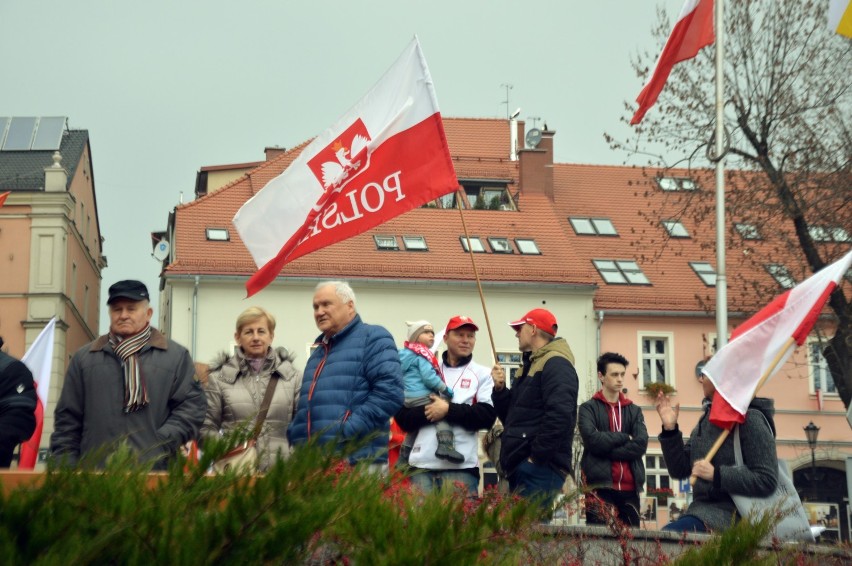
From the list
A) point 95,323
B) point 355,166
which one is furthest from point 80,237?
point 355,166

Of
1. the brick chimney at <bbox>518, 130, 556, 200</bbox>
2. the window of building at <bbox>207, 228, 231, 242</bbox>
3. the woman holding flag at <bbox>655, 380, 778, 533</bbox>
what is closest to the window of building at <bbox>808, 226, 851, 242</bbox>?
the woman holding flag at <bbox>655, 380, 778, 533</bbox>

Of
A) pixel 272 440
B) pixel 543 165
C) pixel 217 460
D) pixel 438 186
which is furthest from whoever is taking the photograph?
pixel 543 165

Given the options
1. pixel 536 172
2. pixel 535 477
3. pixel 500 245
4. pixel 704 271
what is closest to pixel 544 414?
pixel 535 477

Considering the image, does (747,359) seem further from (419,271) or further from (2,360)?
(419,271)

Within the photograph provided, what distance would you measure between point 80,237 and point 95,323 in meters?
8.34

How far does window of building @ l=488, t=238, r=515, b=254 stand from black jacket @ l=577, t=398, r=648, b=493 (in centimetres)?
3627

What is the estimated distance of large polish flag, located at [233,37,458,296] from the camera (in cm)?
1059

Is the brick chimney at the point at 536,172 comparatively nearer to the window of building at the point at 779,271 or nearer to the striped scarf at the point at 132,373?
the window of building at the point at 779,271

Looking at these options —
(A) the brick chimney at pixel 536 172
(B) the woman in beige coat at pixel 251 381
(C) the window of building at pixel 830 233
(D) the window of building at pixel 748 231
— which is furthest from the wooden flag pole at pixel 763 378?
(A) the brick chimney at pixel 536 172

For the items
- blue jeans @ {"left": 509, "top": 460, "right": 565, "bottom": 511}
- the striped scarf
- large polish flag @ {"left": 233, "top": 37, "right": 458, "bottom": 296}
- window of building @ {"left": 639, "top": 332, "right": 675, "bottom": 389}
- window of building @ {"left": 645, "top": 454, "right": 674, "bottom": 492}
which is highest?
window of building @ {"left": 639, "top": 332, "right": 675, "bottom": 389}

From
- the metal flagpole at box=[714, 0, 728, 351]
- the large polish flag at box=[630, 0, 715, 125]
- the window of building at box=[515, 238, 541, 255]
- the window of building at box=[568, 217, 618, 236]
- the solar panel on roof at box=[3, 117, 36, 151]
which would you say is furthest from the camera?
the solar panel on roof at box=[3, 117, 36, 151]

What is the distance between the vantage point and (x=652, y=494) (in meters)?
39.5

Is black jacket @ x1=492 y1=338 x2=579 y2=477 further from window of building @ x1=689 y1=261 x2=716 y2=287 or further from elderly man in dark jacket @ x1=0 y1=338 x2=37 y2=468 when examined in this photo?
window of building @ x1=689 y1=261 x2=716 y2=287

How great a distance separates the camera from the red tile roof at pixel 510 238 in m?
43.8
